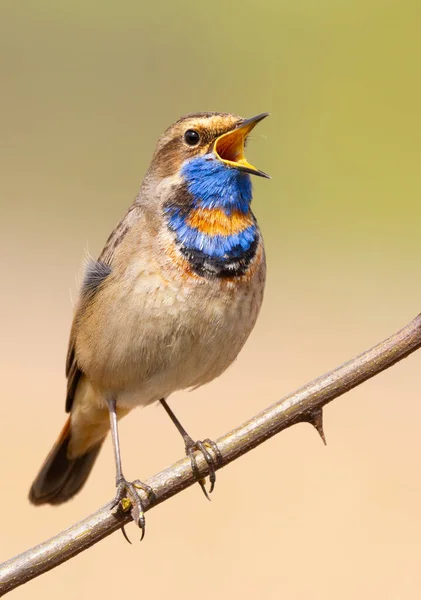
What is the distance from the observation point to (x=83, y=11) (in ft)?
48.9

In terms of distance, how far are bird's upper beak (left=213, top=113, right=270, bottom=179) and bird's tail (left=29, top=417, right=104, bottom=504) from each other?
80.0 inches

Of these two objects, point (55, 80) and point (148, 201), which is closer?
point (148, 201)

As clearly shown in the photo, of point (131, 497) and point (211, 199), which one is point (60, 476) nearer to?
point (131, 497)

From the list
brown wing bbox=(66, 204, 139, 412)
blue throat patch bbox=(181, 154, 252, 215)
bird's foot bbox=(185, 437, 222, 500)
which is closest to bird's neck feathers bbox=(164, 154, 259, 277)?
blue throat patch bbox=(181, 154, 252, 215)

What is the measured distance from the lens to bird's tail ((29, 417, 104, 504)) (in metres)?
6.22

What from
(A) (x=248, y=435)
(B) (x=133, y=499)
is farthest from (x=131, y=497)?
(A) (x=248, y=435)

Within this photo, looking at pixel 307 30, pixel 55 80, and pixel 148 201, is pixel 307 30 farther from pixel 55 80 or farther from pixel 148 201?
pixel 148 201

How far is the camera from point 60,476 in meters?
6.25

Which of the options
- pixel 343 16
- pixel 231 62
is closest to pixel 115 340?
pixel 231 62

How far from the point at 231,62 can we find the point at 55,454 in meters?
→ 8.97

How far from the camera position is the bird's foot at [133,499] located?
4.47 m

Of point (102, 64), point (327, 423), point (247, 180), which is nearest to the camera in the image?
point (247, 180)

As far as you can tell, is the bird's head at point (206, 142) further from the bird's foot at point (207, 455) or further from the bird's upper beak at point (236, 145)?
the bird's foot at point (207, 455)

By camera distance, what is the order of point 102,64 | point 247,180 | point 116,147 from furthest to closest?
point 102,64 < point 116,147 < point 247,180
